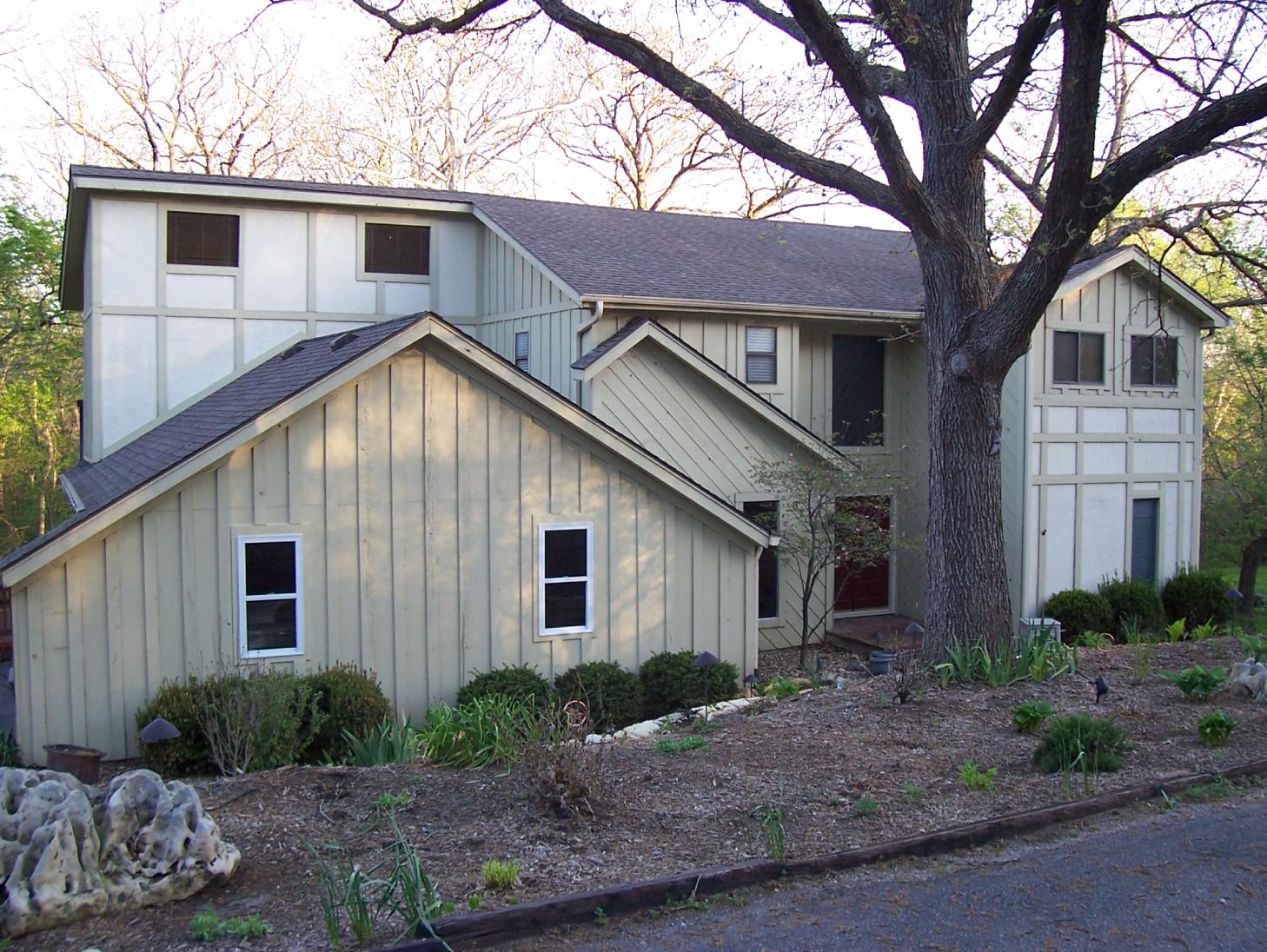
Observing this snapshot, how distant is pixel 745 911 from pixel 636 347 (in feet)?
37.3

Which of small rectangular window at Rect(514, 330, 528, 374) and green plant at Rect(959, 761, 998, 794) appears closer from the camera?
green plant at Rect(959, 761, 998, 794)

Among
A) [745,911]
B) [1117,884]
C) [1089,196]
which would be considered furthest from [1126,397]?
[745,911]

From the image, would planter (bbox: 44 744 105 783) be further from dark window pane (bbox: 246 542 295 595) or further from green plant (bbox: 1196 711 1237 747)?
green plant (bbox: 1196 711 1237 747)

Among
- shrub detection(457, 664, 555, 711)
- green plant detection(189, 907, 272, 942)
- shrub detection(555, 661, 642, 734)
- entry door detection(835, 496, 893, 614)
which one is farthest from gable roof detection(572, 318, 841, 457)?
green plant detection(189, 907, 272, 942)

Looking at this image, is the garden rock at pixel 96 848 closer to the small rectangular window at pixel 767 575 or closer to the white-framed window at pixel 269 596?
the white-framed window at pixel 269 596

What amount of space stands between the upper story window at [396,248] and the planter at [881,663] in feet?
32.8

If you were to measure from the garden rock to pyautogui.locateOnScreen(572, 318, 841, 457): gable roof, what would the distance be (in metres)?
10.1

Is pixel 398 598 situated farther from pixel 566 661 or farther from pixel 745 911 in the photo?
pixel 745 911

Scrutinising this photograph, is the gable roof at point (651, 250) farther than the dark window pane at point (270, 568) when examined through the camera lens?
Yes

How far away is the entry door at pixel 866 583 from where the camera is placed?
18.3 metres

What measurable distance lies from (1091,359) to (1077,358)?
15.5 inches

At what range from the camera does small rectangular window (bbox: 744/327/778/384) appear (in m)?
17.7

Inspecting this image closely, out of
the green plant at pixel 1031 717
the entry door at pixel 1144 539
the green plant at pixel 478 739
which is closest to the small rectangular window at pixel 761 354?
the entry door at pixel 1144 539

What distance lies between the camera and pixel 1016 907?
19.1 ft
